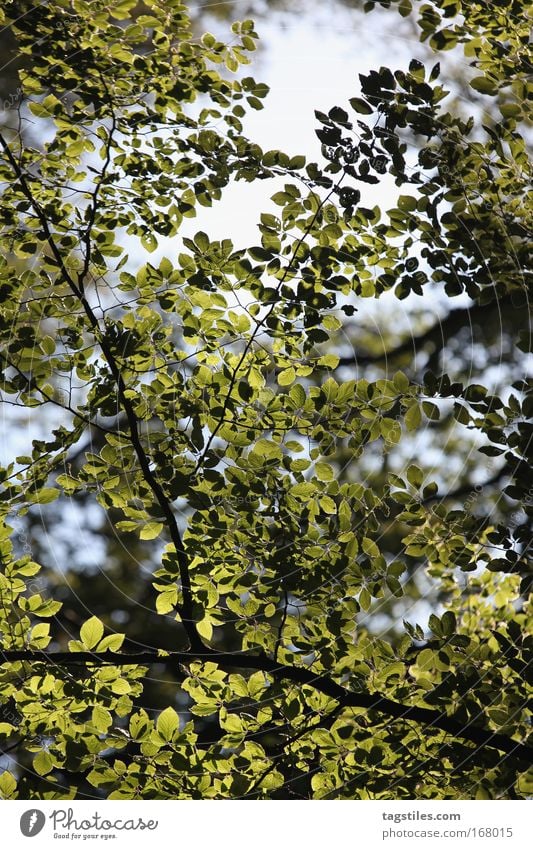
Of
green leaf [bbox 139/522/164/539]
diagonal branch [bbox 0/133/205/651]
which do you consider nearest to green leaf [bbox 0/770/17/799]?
diagonal branch [bbox 0/133/205/651]

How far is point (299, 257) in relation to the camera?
174cm

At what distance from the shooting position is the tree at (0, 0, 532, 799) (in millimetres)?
1547

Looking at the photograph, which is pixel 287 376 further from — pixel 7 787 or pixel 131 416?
pixel 7 787

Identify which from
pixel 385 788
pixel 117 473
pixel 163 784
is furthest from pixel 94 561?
pixel 385 788

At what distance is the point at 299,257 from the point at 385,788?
1.17 meters

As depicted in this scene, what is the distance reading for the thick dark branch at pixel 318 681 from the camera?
1536 millimetres
